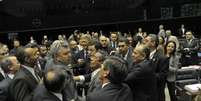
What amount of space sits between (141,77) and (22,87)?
1.48 meters

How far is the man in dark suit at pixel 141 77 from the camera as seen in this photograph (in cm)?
527

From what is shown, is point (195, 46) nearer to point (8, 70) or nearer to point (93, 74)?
point (93, 74)

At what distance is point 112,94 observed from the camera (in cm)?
411

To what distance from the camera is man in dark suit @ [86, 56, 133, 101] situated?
4113 millimetres

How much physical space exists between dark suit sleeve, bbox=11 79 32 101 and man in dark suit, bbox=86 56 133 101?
0.78 m

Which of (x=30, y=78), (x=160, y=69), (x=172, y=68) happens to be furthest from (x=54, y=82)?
(x=172, y=68)

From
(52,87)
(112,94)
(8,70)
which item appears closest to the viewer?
(52,87)

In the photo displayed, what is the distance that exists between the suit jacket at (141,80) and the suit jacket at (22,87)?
3.89 ft

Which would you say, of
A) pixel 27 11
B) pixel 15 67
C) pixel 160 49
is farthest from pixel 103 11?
pixel 15 67

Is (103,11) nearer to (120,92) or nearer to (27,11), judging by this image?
(27,11)

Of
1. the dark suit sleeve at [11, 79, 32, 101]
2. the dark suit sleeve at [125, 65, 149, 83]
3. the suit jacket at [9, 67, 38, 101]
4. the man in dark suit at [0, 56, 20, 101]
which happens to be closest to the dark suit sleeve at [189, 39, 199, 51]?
the dark suit sleeve at [125, 65, 149, 83]

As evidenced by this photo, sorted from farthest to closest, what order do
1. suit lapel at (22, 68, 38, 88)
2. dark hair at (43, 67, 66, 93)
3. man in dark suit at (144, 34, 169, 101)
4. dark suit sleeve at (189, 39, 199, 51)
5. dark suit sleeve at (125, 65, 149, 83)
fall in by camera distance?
dark suit sleeve at (189, 39, 199, 51)
man in dark suit at (144, 34, 169, 101)
dark suit sleeve at (125, 65, 149, 83)
suit lapel at (22, 68, 38, 88)
dark hair at (43, 67, 66, 93)

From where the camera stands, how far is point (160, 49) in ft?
23.0

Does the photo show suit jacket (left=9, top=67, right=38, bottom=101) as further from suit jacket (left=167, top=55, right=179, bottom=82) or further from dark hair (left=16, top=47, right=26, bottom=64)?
suit jacket (left=167, top=55, right=179, bottom=82)
